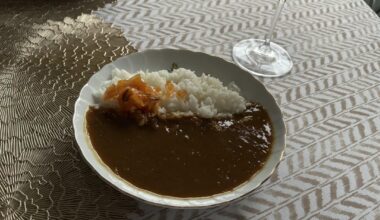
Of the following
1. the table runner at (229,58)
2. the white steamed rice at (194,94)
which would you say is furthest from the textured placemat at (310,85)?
the white steamed rice at (194,94)

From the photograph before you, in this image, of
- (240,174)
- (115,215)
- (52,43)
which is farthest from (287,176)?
(52,43)

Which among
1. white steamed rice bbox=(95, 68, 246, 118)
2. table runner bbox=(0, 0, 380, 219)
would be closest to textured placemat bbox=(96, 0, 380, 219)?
table runner bbox=(0, 0, 380, 219)

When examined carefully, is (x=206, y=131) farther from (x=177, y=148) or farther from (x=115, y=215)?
(x=115, y=215)

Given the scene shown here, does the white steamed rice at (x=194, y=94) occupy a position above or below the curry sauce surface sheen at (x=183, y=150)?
above

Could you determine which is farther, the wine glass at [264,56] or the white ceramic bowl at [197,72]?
the wine glass at [264,56]

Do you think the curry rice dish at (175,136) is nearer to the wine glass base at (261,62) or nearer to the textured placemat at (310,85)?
the textured placemat at (310,85)

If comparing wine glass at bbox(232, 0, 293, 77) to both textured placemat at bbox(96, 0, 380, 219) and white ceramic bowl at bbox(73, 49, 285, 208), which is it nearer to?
textured placemat at bbox(96, 0, 380, 219)

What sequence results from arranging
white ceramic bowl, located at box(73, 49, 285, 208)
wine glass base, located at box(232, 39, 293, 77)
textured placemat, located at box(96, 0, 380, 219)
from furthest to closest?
1. wine glass base, located at box(232, 39, 293, 77)
2. textured placemat, located at box(96, 0, 380, 219)
3. white ceramic bowl, located at box(73, 49, 285, 208)
